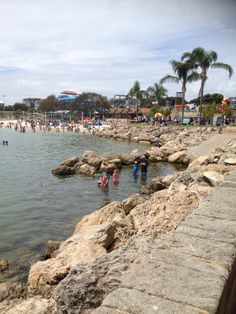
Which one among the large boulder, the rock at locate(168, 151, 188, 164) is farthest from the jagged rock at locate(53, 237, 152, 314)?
the rock at locate(168, 151, 188, 164)

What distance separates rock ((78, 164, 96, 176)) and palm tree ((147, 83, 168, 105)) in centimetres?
5959

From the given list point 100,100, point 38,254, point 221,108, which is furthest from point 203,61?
point 100,100

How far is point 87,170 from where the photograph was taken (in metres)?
24.2

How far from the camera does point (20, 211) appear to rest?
15.0 metres

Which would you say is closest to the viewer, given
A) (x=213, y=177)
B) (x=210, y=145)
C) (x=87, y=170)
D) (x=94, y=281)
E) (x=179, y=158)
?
(x=94, y=281)

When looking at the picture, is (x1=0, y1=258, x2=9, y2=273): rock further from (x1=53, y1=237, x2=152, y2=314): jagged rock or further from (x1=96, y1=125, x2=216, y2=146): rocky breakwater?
(x1=96, y1=125, x2=216, y2=146): rocky breakwater

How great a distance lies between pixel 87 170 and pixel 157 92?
202 ft

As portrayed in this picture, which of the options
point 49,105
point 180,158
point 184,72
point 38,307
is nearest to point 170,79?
point 184,72

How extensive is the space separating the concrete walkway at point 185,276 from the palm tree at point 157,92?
260 feet

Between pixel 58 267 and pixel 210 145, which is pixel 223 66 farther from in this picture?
pixel 58 267

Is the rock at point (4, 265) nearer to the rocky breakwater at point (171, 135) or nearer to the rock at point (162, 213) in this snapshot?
the rock at point (162, 213)

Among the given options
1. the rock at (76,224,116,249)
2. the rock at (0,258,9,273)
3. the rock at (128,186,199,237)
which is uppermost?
the rock at (128,186,199,237)

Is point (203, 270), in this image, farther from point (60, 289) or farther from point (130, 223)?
point (130, 223)

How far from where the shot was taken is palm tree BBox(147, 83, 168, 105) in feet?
268
